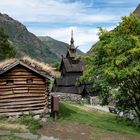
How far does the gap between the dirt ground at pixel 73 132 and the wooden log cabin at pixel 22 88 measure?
8.20ft

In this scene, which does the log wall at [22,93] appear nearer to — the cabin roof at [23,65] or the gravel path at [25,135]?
the cabin roof at [23,65]

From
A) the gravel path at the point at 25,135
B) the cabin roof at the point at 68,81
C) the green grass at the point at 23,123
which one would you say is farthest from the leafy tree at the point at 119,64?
the cabin roof at the point at 68,81

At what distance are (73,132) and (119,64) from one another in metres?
7.37

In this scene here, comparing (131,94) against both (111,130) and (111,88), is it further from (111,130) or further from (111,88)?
(111,130)

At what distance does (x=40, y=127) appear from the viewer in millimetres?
28094

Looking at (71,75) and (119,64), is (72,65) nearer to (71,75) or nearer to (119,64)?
(71,75)

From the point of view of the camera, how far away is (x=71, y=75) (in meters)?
81.6

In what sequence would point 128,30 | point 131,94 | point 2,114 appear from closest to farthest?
point 2,114
point 128,30
point 131,94

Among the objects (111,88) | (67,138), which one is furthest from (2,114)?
(111,88)

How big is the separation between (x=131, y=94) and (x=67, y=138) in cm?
1166

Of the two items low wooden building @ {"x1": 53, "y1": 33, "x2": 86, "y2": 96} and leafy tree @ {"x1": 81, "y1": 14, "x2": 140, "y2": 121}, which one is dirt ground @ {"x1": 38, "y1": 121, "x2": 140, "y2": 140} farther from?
low wooden building @ {"x1": 53, "y1": 33, "x2": 86, "y2": 96}

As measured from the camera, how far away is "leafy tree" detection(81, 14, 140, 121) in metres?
30.7

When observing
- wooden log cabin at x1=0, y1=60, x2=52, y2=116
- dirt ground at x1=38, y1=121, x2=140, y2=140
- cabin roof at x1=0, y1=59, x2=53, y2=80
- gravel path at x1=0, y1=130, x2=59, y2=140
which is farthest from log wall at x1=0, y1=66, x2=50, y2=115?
gravel path at x1=0, y1=130, x2=59, y2=140

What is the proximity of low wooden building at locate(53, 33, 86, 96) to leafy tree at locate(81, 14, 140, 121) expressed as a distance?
42827 millimetres
